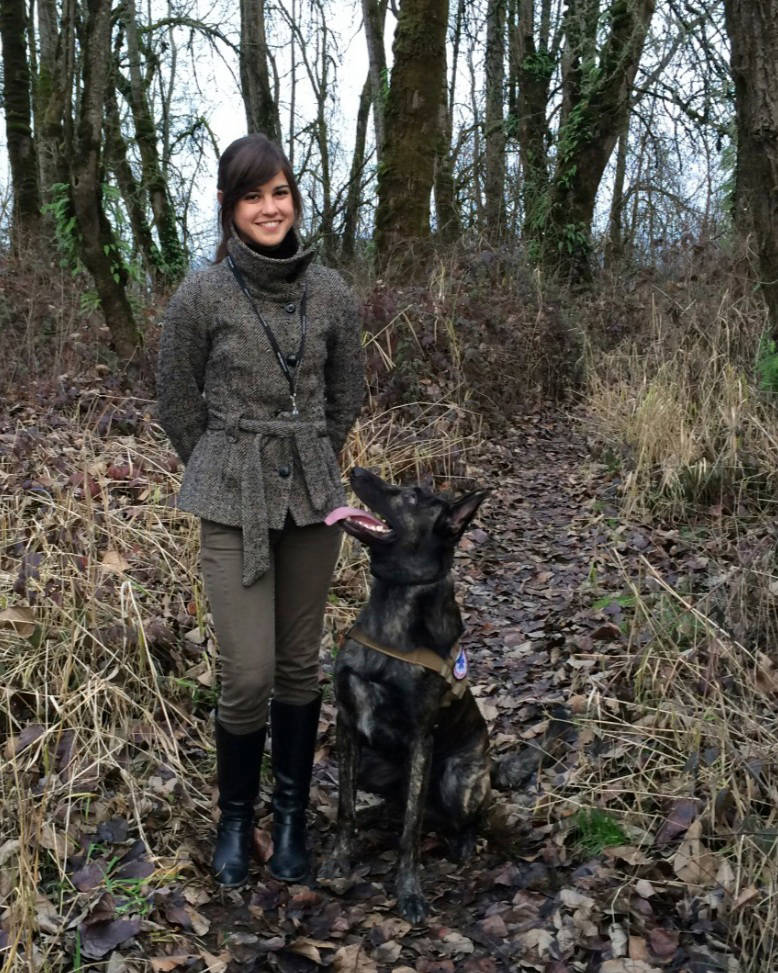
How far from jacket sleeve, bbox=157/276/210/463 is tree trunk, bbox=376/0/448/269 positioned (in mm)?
8343

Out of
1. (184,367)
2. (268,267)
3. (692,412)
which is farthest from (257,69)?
(184,367)

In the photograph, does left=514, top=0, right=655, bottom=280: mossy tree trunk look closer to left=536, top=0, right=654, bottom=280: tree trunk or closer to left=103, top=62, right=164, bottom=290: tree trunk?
left=536, top=0, right=654, bottom=280: tree trunk

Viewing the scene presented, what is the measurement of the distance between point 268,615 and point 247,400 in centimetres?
77

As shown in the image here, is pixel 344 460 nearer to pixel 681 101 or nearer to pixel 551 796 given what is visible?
pixel 551 796

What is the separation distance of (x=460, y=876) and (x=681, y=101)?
42.6 ft

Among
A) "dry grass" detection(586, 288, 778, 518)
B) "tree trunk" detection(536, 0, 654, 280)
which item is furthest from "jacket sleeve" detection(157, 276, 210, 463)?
"tree trunk" detection(536, 0, 654, 280)

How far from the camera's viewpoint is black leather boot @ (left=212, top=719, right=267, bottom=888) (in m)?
3.32

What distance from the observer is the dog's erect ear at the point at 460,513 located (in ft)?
10.9

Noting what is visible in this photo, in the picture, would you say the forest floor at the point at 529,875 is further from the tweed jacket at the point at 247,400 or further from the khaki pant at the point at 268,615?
the tweed jacket at the point at 247,400

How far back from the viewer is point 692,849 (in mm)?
3164

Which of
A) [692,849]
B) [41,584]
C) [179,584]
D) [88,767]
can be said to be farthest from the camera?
[179,584]

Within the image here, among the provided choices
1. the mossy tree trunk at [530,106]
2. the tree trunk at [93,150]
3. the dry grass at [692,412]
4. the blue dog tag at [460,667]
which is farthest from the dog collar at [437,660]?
the mossy tree trunk at [530,106]

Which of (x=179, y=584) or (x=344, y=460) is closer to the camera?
(x=179, y=584)

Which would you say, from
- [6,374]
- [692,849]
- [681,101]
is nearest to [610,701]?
[692,849]
